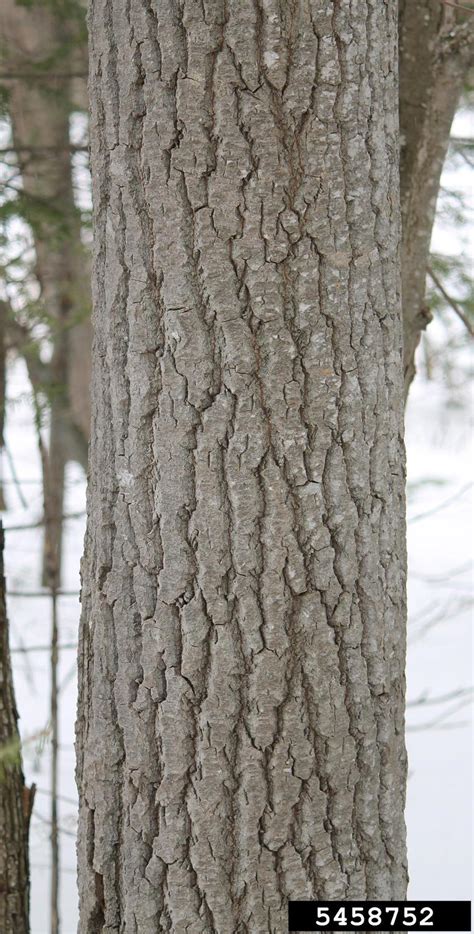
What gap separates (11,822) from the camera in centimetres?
204

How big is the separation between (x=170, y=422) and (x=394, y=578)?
1.74 ft

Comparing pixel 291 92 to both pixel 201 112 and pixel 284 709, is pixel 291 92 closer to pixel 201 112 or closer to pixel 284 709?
pixel 201 112

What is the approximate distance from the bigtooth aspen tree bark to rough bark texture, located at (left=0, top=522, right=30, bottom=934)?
1.91 ft

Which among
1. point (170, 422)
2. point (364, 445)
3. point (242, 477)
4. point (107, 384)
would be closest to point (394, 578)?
point (364, 445)

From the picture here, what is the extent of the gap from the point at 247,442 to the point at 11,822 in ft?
4.07

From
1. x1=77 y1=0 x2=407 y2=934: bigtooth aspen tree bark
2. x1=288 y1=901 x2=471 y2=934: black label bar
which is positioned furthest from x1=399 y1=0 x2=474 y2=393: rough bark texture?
x1=288 y1=901 x2=471 y2=934: black label bar

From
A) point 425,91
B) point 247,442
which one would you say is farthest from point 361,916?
point 425,91

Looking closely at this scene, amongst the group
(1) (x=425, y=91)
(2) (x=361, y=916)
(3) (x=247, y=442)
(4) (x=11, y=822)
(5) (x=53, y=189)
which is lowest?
(2) (x=361, y=916)

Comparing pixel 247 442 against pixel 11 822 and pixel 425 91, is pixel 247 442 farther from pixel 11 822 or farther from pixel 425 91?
pixel 425 91

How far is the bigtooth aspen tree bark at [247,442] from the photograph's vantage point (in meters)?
1.44

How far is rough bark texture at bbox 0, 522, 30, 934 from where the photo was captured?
6.65ft

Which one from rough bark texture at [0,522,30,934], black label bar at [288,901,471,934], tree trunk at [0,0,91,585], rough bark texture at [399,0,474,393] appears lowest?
black label bar at [288,901,471,934]

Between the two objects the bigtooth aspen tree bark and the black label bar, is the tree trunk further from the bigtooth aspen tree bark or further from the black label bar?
the black label bar

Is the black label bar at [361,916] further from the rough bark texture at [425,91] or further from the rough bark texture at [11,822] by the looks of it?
the rough bark texture at [425,91]
